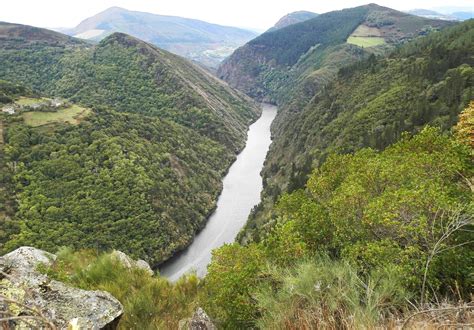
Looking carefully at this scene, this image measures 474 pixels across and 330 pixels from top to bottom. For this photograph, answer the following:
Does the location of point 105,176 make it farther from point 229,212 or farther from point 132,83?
point 132,83

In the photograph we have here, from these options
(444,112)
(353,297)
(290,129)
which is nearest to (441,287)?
(353,297)

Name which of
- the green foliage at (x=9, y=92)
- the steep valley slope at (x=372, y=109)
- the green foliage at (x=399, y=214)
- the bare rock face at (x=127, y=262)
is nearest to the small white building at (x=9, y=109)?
the green foliage at (x=9, y=92)

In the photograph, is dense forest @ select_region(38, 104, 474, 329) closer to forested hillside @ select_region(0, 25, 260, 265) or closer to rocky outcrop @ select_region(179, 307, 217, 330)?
rocky outcrop @ select_region(179, 307, 217, 330)

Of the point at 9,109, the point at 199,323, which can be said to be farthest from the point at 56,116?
the point at 199,323

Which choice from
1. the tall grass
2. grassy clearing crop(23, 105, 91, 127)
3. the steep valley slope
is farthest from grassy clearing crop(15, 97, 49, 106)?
the tall grass

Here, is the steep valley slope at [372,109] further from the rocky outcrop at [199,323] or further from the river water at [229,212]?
the rocky outcrop at [199,323]

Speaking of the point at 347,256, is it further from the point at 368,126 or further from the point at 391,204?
the point at 368,126
